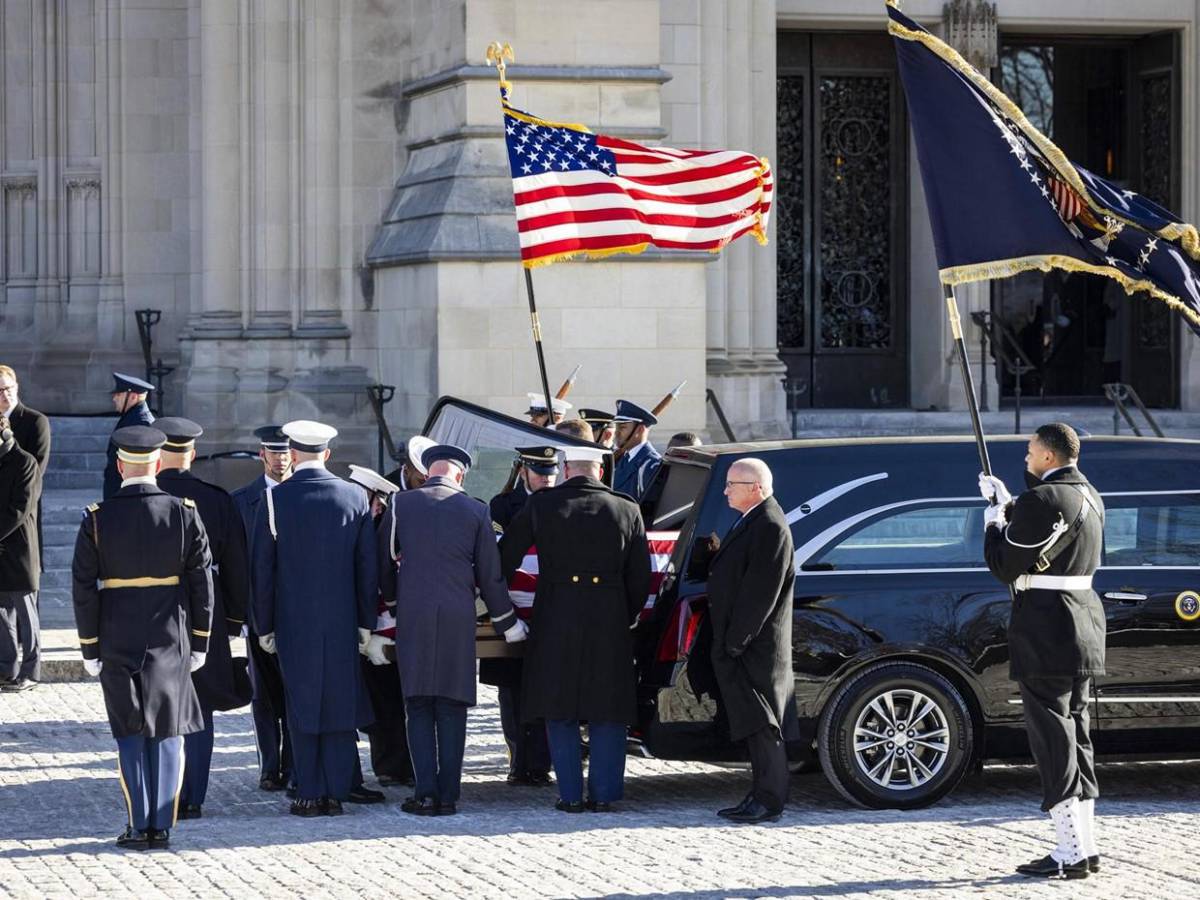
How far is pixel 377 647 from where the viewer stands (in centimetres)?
1026

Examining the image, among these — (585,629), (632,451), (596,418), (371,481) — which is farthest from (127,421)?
(585,629)

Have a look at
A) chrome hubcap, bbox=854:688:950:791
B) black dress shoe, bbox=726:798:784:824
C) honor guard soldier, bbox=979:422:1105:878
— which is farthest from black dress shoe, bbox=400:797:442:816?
honor guard soldier, bbox=979:422:1105:878

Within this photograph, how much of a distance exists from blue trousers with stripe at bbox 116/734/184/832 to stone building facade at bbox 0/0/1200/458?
8.57 meters

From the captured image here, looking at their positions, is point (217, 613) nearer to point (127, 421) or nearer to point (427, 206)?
point (127, 421)

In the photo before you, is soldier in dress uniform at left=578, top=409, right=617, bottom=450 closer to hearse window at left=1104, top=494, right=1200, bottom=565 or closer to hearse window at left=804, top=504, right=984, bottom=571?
hearse window at left=804, top=504, right=984, bottom=571

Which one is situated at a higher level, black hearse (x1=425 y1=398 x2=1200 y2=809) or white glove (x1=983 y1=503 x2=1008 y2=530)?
white glove (x1=983 y1=503 x2=1008 y2=530)

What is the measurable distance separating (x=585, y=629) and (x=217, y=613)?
163 cm

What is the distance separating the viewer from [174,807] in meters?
9.20

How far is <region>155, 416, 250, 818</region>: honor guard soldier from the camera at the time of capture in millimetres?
9828

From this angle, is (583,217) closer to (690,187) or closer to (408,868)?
(690,187)

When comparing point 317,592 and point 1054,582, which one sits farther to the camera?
point 317,592

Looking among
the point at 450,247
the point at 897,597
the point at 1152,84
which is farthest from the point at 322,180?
the point at 897,597

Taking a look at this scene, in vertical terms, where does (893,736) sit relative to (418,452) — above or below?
below

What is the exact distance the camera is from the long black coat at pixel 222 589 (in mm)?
9820
